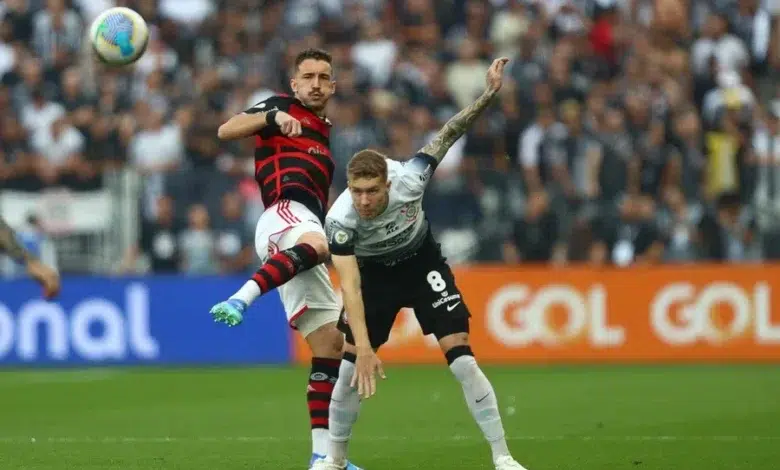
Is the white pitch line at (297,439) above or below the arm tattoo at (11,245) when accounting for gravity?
below

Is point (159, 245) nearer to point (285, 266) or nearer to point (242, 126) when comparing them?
point (242, 126)

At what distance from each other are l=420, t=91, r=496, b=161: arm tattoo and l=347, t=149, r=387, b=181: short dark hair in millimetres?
795

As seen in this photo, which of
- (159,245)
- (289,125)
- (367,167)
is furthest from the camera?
(159,245)

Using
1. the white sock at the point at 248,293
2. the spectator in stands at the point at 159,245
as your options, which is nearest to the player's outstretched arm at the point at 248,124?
the white sock at the point at 248,293

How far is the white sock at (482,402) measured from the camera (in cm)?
883

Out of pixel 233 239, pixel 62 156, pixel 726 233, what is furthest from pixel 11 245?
pixel 726 233

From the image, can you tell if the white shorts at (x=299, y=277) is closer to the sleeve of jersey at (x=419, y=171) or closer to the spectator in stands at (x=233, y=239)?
the sleeve of jersey at (x=419, y=171)

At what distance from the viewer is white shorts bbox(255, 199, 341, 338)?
956 centimetres

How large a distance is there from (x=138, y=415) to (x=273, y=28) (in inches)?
417

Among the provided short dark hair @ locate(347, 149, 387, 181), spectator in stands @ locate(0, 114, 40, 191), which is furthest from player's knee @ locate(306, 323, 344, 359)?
spectator in stands @ locate(0, 114, 40, 191)

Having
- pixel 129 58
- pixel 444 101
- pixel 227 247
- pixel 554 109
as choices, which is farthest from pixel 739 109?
pixel 129 58

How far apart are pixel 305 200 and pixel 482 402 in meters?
1.86

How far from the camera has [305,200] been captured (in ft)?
32.0

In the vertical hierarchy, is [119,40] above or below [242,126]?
above
